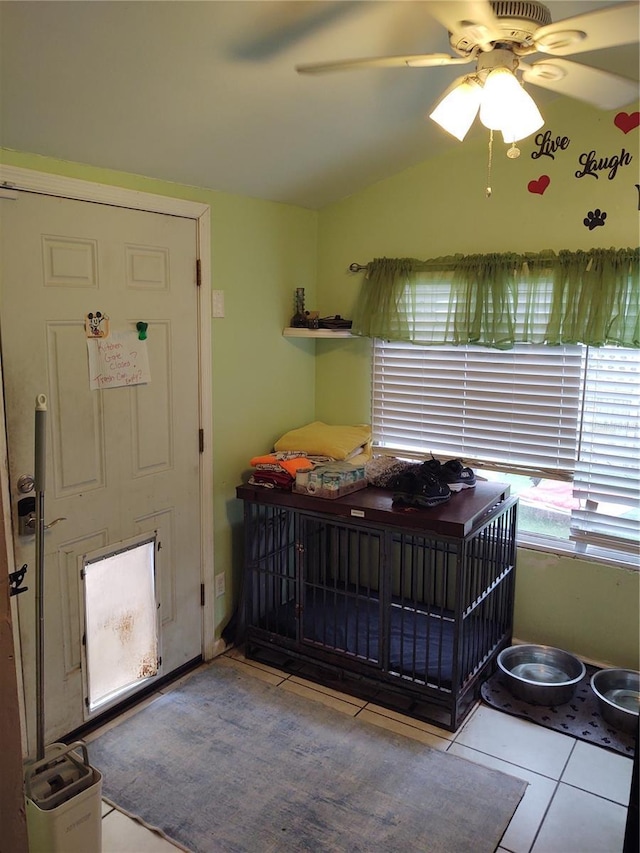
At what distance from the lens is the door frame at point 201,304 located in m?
2.41

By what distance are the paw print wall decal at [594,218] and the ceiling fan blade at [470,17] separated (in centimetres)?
154

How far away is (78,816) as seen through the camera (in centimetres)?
204

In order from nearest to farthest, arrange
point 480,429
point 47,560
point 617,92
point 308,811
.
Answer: point 617,92 < point 308,811 < point 47,560 < point 480,429

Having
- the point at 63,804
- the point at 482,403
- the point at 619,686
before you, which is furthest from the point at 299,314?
the point at 63,804

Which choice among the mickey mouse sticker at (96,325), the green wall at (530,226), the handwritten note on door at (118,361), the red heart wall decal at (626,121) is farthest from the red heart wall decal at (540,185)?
the mickey mouse sticker at (96,325)

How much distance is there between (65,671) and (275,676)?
3.29 ft

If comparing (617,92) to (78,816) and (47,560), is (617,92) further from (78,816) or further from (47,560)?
(78,816)

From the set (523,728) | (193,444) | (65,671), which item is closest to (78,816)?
(65,671)

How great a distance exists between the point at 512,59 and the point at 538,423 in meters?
1.88

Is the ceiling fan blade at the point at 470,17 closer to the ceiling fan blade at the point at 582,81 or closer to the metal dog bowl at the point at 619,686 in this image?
the ceiling fan blade at the point at 582,81

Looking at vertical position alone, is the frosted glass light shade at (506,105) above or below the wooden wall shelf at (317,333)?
above

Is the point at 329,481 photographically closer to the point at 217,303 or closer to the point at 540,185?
the point at 217,303

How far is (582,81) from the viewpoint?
6.36 ft

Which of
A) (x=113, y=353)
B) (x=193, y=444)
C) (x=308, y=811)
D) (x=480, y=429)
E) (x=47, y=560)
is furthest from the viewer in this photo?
(x=480, y=429)
